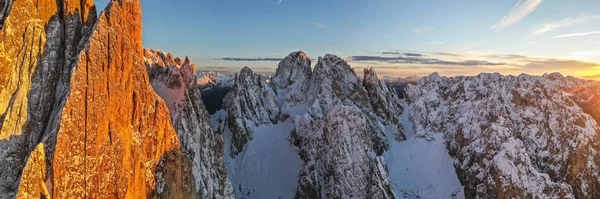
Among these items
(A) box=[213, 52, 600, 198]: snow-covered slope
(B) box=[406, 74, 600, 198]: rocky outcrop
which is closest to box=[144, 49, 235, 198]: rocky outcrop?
(A) box=[213, 52, 600, 198]: snow-covered slope

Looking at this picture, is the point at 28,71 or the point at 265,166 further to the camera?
the point at 265,166

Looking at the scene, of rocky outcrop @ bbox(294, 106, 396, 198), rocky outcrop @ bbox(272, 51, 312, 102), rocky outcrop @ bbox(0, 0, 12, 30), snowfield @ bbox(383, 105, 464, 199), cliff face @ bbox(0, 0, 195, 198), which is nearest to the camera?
cliff face @ bbox(0, 0, 195, 198)

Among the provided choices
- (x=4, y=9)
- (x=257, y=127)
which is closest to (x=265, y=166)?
(x=257, y=127)

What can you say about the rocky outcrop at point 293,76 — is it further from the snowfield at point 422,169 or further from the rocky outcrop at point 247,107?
the snowfield at point 422,169

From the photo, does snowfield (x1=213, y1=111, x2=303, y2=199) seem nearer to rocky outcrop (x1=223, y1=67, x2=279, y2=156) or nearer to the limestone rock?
rocky outcrop (x1=223, y1=67, x2=279, y2=156)

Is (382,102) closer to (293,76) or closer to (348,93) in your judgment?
(348,93)

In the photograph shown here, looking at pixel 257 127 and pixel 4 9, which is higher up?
pixel 4 9
